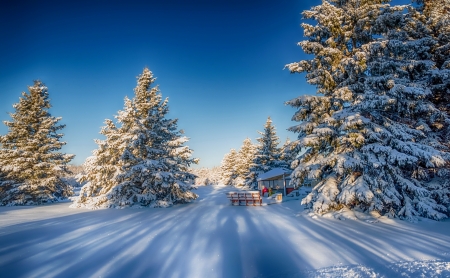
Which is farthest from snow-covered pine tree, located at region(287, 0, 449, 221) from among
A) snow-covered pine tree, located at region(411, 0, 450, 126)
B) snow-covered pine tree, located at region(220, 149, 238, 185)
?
snow-covered pine tree, located at region(220, 149, 238, 185)

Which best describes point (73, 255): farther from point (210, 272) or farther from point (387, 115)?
point (387, 115)

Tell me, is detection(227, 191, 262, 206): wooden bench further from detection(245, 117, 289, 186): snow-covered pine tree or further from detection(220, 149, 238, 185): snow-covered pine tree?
detection(220, 149, 238, 185): snow-covered pine tree

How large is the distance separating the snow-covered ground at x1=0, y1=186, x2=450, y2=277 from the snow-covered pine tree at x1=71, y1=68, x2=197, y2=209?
756cm

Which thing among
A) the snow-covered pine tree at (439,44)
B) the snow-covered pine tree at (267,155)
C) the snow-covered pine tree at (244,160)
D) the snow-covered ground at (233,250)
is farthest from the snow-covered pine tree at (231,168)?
the snow-covered ground at (233,250)

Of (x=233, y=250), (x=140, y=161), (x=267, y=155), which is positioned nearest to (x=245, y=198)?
(x=140, y=161)

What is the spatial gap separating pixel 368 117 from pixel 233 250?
9.18 m

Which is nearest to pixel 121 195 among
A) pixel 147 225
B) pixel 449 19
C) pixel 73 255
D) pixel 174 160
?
pixel 174 160

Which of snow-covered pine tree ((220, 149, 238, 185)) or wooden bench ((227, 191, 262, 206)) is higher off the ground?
snow-covered pine tree ((220, 149, 238, 185))

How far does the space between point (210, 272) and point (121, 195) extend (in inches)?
575

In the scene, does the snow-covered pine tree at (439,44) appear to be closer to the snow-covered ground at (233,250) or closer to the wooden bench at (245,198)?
the snow-covered ground at (233,250)

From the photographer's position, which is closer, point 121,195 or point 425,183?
point 425,183

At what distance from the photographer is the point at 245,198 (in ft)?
56.2

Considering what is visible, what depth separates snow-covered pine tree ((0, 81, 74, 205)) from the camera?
20.3 meters

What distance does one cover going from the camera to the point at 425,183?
1047 centimetres
